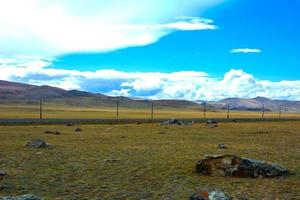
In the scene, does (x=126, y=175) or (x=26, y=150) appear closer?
(x=126, y=175)

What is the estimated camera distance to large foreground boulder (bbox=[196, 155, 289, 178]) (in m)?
17.0

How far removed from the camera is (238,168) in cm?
1709

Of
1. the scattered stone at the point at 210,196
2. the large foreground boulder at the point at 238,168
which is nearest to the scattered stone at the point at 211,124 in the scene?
the large foreground boulder at the point at 238,168

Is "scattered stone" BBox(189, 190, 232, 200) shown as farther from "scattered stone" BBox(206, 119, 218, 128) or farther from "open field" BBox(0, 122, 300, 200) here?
"scattered stone" BBox(206, 119, 218, 128)

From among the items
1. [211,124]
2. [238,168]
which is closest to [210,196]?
[238,168]

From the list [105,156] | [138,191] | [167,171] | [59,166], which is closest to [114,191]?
[138,191]

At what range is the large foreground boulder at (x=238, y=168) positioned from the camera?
17.0m

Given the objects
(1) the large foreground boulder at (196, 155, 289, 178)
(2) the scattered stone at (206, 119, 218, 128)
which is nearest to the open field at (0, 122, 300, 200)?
(1) the large foreground boulder at (196, 155, 289, 178)

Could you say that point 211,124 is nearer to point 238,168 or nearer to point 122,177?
point 238,168

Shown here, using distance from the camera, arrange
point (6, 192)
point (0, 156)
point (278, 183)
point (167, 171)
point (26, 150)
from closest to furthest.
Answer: point (6, 192) < point (278, 183) < point (167, 171) < point (0, 156) < point (26, 150)

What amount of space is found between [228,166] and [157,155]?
677cm

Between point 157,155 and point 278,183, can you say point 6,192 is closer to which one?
point 278,183

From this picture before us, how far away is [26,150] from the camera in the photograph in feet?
81.5

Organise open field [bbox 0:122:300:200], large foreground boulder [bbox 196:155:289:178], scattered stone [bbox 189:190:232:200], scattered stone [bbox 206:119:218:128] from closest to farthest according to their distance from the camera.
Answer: scattered stone [bbox 189:190:232:200], open field [bbox 0:122:300:200], large foreground boulder [bbox 196:155:289:178], scattered stone [bbox 206:119:218:128]
